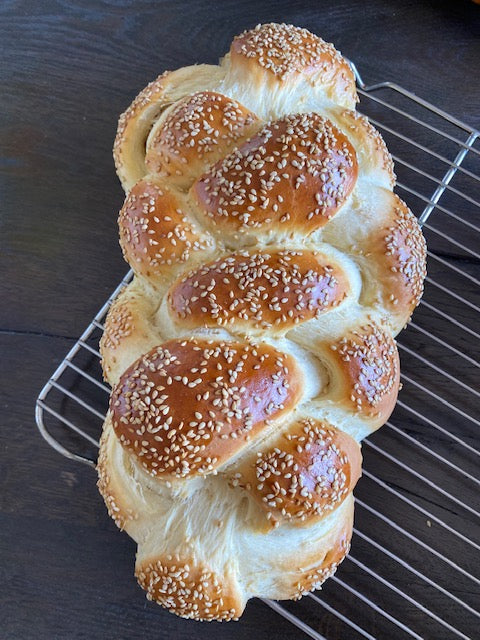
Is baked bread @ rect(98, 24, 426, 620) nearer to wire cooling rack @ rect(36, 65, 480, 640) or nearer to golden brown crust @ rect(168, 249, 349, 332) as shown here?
golden brown crust @ rect(168, 249, 349, 332)

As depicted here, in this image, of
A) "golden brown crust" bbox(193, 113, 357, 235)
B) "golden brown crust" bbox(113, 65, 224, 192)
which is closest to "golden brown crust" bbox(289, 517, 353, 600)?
"golden brown crust" bbox(193, 113, 357, 235)

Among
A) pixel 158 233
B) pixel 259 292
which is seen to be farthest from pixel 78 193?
pixel 259 292

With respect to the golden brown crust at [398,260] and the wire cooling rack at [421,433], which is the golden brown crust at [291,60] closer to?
the wire cooling rack at [421,433]

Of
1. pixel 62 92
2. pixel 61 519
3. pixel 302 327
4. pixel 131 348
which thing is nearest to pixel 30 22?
pixel 62 92

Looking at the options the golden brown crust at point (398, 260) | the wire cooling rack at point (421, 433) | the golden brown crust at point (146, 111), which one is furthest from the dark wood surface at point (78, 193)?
the golden brown crust at point (398, 260)

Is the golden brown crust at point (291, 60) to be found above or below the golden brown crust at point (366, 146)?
above

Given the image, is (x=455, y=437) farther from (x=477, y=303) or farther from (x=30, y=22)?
(x=30, y=22)
